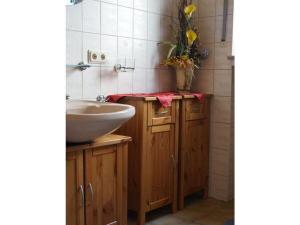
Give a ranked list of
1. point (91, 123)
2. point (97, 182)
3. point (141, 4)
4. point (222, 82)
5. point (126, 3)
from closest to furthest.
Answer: point (91, 123), point (97, 182), point (126, 3), point (141, 4), point (222, 82)

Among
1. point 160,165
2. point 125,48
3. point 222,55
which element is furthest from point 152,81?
point 160,165

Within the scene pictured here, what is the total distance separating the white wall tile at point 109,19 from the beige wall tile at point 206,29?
88cm

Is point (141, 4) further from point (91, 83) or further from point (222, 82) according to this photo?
point (222, 82)

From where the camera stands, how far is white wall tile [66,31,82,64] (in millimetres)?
2295

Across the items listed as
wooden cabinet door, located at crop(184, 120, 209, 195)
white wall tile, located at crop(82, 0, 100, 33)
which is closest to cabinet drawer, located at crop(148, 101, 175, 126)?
wooden cabinet door, located at crop(184, 120, 209, 195)

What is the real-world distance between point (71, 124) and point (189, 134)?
1.39 meters

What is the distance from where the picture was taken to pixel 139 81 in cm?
282

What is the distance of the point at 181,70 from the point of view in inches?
114

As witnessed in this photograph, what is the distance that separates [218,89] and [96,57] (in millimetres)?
1149

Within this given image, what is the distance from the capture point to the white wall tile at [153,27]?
287 cm

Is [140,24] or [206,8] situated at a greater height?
[206,8]

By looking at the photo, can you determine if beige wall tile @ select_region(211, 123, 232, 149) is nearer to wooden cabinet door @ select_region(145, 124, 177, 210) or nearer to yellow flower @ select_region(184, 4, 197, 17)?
wooden cabinet door @ select_region(145, 124, 177, 210)
